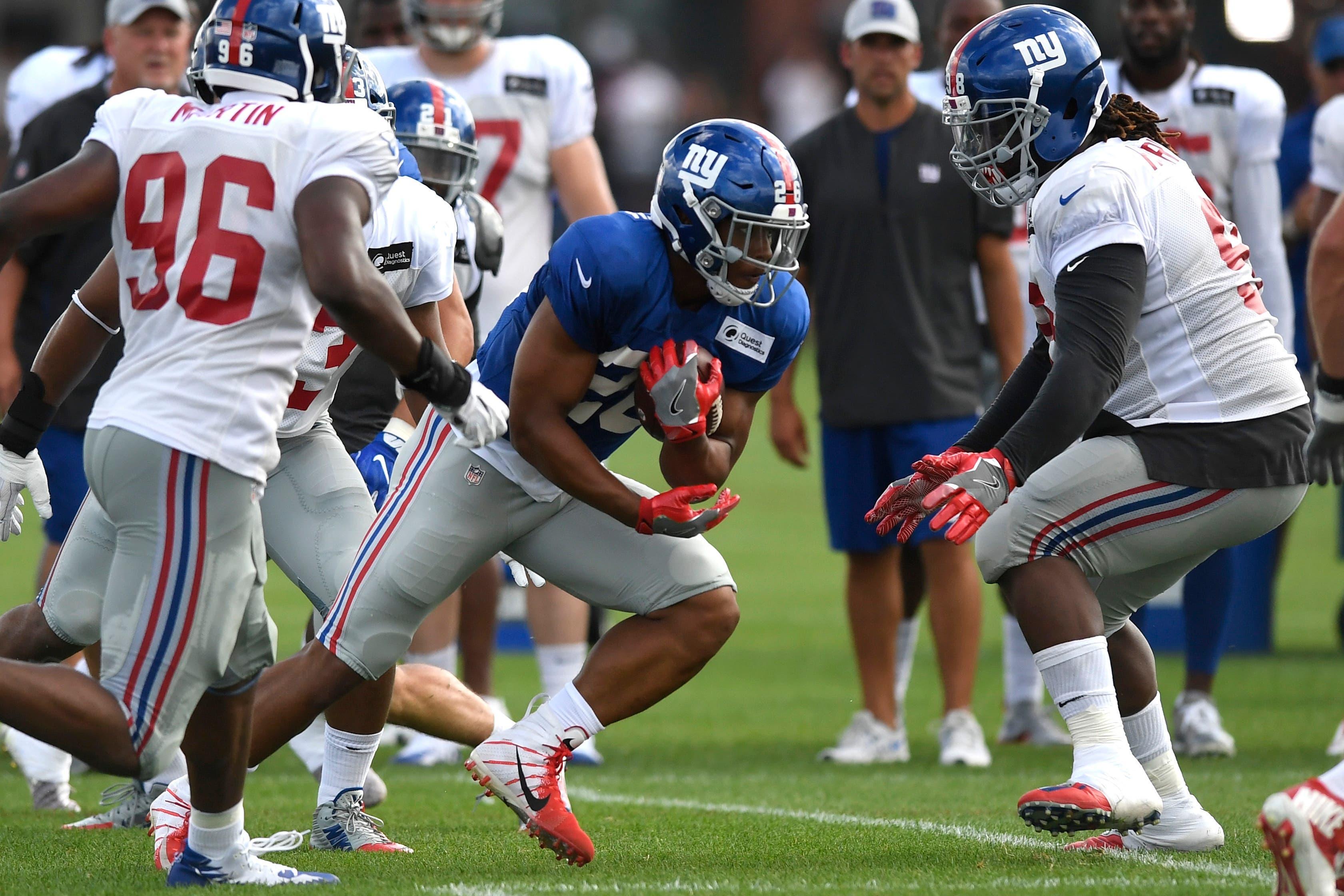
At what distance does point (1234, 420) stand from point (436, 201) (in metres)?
1.97

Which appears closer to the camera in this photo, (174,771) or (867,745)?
(174,771)

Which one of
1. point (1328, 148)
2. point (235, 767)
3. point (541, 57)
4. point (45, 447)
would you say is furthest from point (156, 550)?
point (1328, 148)

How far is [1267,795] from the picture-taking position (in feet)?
16.4

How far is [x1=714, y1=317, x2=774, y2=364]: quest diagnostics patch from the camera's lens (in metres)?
3.96

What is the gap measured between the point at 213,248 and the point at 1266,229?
4.31m

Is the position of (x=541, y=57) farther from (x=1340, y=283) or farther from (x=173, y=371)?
(x=173, y=371)

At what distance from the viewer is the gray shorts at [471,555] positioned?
155 inches

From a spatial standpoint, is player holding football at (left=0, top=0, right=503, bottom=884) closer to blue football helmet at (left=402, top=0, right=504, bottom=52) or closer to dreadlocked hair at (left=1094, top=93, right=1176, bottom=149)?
dreadlocked hair at (left=1094, top=93, right=1176, bottom=149)

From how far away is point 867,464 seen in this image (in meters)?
6.38

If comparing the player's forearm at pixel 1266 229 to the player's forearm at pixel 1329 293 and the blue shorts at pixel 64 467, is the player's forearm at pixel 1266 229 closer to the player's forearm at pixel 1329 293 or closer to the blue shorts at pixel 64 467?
the player's forearm at pixel 1329 293

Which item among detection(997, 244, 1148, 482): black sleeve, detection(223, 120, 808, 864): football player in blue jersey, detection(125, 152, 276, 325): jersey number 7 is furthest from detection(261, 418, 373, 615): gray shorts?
detection(997, 244, 1148, 482): black sleeve

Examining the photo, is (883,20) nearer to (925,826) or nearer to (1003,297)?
(1003,297)

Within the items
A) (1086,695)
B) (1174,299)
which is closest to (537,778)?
(1086,695)

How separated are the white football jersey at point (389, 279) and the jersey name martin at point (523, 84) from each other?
2280 millimetres
